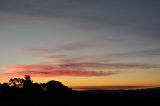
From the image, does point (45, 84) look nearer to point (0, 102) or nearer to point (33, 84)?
point (33, 84)

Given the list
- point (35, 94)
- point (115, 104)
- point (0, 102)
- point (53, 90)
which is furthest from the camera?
point (115, 104)

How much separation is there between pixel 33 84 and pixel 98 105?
26483mm

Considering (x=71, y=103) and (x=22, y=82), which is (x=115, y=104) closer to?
(x=71, y=103)

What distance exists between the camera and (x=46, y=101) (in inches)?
5349

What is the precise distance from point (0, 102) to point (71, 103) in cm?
2997

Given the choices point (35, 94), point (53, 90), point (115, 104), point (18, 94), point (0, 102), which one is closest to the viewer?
point (0, 102)

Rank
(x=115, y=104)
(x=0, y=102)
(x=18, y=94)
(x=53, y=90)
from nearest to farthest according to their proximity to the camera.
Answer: (x=0, y=102)
(x=18, y=94)
(x=53, y=90)
(x=115, y=104)

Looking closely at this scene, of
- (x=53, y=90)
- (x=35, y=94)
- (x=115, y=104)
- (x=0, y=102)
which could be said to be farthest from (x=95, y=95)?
(x=0, y=102)

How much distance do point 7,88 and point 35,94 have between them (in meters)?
10.3

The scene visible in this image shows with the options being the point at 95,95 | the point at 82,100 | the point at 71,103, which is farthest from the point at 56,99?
the point at 95,95

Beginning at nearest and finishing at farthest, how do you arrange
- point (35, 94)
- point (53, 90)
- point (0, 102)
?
1. point (0, 102)
2. point (35, 94)
3. point (53, 90)

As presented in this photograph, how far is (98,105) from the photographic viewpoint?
15738 centimetres

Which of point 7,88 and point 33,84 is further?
point 33,84

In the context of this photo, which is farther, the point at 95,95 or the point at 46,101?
the point at 95,95
